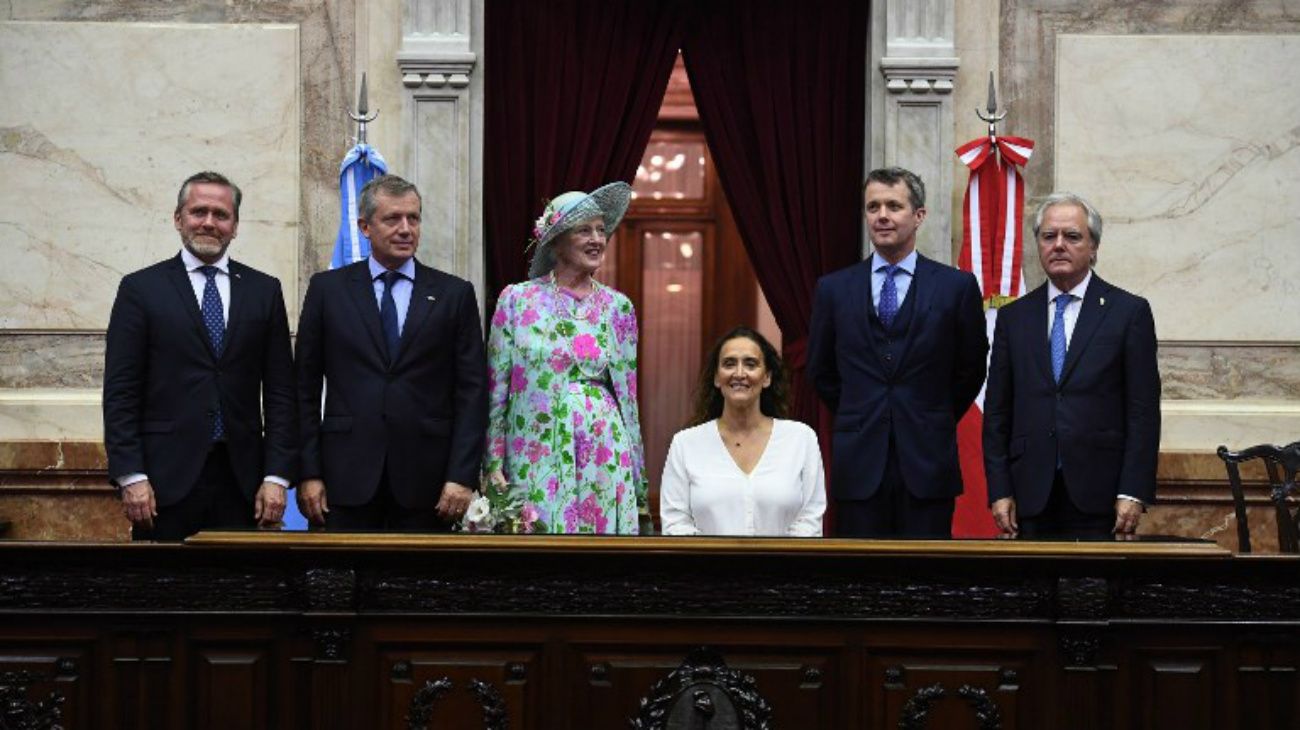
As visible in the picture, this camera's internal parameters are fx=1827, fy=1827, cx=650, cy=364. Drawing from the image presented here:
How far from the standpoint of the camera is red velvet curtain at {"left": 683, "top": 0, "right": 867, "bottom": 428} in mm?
7727

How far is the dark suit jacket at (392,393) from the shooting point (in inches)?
198

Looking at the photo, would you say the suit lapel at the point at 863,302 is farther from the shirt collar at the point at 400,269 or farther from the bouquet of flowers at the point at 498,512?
the shirt collar at the point at 400,269

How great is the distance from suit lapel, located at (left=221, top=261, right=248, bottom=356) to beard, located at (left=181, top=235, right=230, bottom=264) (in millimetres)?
88

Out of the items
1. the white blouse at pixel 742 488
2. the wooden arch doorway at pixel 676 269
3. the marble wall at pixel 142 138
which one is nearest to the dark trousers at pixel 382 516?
the white blouse at pixel 742 488

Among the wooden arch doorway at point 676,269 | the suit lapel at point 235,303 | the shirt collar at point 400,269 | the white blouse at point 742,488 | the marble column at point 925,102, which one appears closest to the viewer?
A: the suit lapel at point 235,303

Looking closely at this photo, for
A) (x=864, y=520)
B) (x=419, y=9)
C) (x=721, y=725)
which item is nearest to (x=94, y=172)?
(x=419, y=9)

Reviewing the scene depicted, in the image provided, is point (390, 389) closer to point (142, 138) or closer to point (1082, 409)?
point (1082, 409)

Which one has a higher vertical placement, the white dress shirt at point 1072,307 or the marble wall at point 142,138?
the marble wall at point 142,138

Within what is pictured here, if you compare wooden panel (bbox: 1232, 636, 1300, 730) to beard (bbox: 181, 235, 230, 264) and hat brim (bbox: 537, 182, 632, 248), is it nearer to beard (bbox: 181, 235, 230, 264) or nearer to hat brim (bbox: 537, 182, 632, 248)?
hat brim (bbox: 537, 182, 632, 248)

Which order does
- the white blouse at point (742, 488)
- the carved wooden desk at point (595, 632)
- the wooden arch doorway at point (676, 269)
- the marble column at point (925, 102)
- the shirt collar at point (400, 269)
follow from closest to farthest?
1. the carved wooden desk at point (595, 632)
2. the shirt collar at point (400, 269)
3. the white blouse at point (742, 488)
4. the marble column at point (925, 102)
5. the wooden arch doorway at point (676, 269)

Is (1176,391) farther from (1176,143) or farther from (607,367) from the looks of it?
(607,367)

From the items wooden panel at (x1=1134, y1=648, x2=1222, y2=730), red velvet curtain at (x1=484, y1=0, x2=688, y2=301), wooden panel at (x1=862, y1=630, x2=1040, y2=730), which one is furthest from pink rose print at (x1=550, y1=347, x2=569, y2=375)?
red velvet curtain at (x1=484, y1=0, x2=688, y2=301)

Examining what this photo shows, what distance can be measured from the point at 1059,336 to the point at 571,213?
1433 millimetres

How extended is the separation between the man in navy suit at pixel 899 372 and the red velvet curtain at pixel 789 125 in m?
2.33
